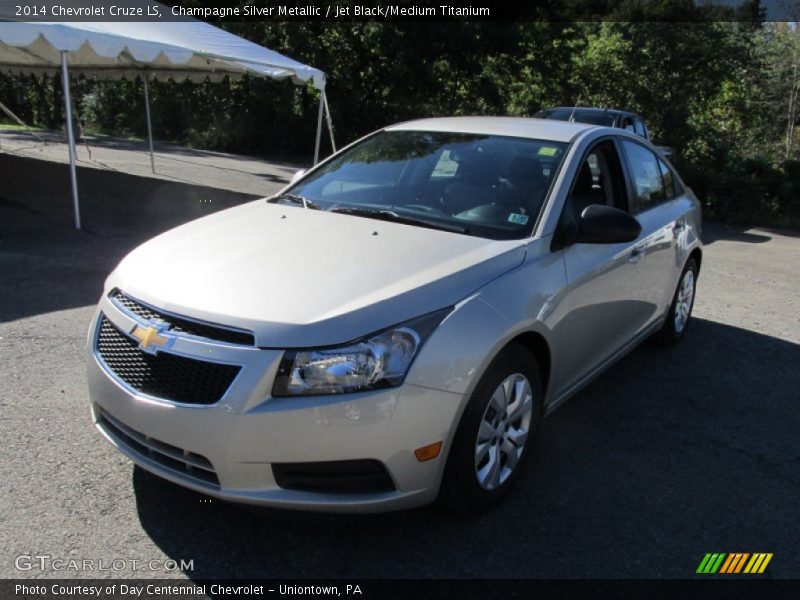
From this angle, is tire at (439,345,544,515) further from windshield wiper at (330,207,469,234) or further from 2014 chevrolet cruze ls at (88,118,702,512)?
windshield wiper at (330,207,469,234)

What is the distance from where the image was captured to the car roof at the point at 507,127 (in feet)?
13.6

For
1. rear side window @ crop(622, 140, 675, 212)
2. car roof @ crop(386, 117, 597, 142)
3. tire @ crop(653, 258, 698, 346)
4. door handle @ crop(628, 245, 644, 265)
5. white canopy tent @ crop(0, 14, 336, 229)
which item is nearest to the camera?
car roof @ crop(386, 117, 597, 142)

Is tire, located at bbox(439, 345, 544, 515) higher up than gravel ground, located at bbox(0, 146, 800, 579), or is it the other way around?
tire, located at bbox(439, 345, 544, 515)

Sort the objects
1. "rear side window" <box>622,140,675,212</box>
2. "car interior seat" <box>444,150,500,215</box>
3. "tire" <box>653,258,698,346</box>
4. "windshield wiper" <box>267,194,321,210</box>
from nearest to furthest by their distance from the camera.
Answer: "car interior seat" <box>444,150,500,215</box>, "windshield wiper" <box>267,194,321,210</box>, "rear side window" <box>622,140,675,212</box>, "tire" <box>653,258,698,346</box>

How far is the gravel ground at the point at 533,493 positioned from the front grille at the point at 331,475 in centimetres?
11

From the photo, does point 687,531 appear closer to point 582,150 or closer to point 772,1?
point 582,150

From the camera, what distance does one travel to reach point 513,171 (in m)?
3.87

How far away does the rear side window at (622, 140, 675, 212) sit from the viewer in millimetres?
4609

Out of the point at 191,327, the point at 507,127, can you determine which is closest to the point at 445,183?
the point at 507,127

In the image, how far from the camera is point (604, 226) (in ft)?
11.5

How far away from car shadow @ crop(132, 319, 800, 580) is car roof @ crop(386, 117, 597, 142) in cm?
163

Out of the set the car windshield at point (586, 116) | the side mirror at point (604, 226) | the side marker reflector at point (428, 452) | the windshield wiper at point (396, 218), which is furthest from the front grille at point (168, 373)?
the car windshield at point (586, 116)

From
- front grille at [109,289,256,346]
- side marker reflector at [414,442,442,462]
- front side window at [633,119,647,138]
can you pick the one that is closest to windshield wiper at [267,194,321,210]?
front grille at [109,289,256,346]

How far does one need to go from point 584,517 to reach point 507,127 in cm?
231
